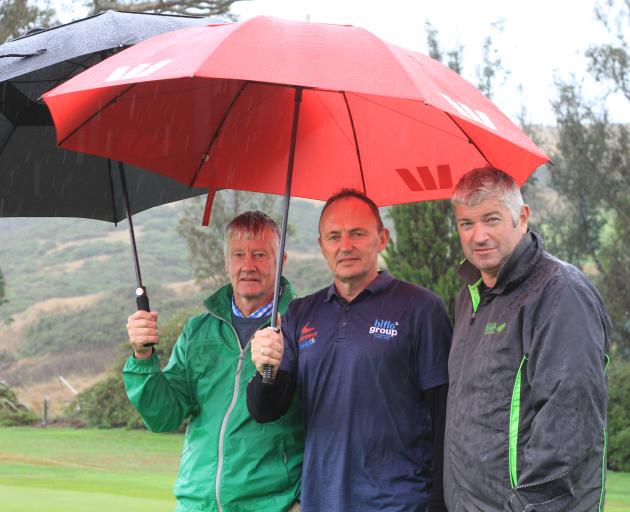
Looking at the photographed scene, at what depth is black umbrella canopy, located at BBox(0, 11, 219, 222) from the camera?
3943 mm

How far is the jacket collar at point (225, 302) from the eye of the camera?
13.9 feet

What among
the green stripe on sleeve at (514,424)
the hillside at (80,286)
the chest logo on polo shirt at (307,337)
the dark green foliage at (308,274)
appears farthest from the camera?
the dark green foliage at (308,274)

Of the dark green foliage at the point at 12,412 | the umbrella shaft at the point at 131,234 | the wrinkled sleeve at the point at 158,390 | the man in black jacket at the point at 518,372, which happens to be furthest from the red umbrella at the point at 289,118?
the dark green foliage at the point at 12,412

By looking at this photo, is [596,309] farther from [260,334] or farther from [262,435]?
[262,435]

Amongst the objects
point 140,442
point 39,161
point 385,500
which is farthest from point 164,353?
point 385,500

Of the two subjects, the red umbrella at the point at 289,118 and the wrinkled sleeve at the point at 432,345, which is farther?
the wrinkled sleeve at the point at 432,345

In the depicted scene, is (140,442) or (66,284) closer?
(140,442)

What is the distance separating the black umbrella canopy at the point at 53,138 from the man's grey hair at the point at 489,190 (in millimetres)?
1273

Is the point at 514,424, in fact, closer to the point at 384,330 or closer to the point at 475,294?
the point at 475,294

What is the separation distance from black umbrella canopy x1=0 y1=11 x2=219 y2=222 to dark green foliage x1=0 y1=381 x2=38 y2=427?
19.1 metres

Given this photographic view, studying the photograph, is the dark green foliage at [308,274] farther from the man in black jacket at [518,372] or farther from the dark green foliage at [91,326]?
the man in black jacket at [518,372]

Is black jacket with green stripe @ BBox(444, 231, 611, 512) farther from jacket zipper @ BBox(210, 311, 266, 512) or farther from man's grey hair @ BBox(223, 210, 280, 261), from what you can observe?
man's grey hair @ BBox(223, 210, 280, 261)

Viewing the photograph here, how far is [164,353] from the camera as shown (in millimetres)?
19500

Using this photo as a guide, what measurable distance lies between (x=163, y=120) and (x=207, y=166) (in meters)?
0.37
